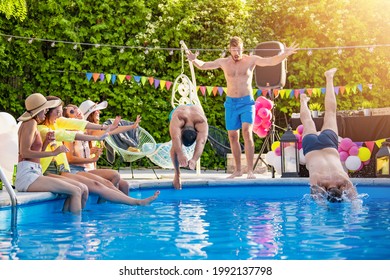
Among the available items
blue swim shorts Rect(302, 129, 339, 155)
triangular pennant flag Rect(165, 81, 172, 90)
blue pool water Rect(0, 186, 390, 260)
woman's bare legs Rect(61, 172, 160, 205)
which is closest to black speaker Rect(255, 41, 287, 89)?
triangular pennant flag Rect(165, 81, 172, 90)

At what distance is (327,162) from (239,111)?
10.3ft

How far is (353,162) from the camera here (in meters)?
9.29

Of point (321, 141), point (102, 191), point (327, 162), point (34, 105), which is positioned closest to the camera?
point (34, 105)

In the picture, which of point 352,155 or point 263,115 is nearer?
point 352,155

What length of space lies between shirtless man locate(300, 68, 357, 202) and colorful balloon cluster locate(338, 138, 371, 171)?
206cm

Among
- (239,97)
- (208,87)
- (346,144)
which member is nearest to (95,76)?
(208,87)

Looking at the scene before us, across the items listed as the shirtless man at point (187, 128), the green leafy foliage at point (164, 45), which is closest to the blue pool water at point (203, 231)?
the shirtless man at point (187, 128)

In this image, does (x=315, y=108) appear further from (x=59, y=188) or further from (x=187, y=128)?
(x=59, y=188)

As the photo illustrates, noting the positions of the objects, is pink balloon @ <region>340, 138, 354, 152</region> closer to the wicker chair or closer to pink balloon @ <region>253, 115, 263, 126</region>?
pink balloon @ <region>253, 115, 263, 126</region>

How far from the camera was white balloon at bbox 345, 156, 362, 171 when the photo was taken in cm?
928

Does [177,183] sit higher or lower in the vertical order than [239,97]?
lower

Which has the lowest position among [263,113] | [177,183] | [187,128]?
[177,183]

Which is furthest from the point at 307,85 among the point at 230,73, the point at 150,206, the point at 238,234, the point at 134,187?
the point at 238,234

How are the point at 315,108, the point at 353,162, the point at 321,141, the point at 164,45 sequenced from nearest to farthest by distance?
the point at 321,141, the point at 353,162, the point at 315,108, the point at 164,45
